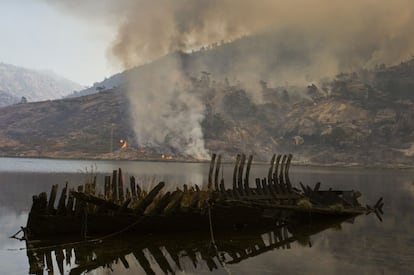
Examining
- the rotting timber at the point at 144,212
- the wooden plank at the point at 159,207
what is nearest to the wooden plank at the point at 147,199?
the rotting timber at the point at 144,212

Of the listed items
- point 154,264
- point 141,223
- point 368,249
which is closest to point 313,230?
point 368,249

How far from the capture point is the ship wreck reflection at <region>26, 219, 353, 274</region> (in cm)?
1580

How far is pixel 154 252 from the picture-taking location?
18250 millimetres

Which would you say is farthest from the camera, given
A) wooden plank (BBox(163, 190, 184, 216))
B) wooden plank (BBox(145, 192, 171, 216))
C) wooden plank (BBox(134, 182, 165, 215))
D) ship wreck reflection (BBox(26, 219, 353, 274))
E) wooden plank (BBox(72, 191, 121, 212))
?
wooden plank (BBox(163, 190, 184, 216))

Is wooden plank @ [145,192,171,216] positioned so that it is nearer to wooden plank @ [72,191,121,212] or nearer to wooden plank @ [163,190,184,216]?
wooden plank @ [163,190,184,216]

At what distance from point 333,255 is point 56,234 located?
11443 millimetres

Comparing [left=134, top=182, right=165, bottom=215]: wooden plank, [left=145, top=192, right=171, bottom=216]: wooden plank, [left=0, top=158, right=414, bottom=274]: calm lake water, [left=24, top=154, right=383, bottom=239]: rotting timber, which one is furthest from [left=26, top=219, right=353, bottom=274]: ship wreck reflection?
[left=134, top=182, right=165, bottom=215]: wooden plank

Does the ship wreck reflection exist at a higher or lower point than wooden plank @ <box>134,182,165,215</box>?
lower

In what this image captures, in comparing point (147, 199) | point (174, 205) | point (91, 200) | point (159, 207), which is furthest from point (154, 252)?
point (174, 205)

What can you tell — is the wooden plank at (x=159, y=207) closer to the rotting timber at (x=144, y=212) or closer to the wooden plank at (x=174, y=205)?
the rotting timber at (x=144, y=212)

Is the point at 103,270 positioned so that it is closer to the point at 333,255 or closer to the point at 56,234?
the point at 56,234

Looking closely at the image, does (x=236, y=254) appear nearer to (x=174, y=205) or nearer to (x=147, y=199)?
(x=174, y=205)

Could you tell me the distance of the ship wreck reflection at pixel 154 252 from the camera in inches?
622

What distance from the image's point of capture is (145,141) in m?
196
